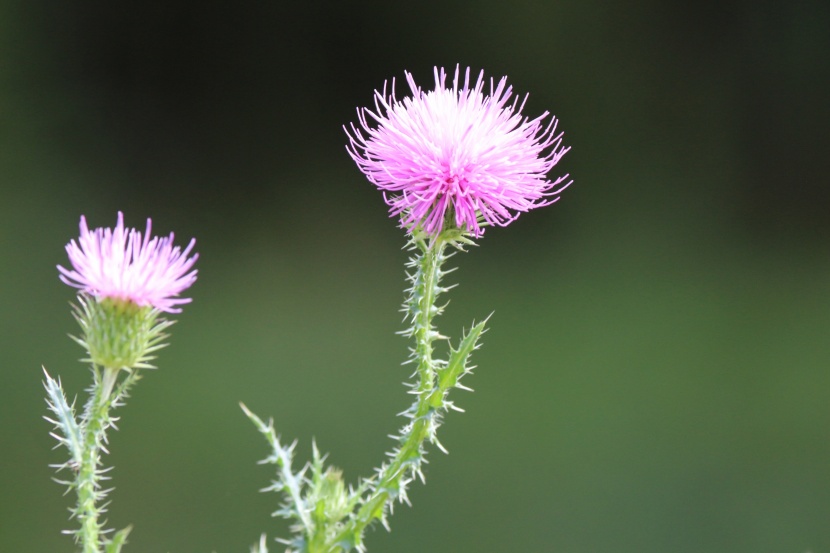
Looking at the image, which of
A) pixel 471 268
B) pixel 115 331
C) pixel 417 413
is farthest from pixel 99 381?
pixel 471 268

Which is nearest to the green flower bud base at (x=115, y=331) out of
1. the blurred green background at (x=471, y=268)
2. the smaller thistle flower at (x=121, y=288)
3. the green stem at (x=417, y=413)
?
the smaller thistle flower at (x=121, y=288)

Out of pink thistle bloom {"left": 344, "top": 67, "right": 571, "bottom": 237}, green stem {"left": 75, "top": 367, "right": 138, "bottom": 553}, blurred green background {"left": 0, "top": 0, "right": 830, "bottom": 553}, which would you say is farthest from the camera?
blurred green background {"left": 0, "top": 0, "right": 830, "bottom": 553}

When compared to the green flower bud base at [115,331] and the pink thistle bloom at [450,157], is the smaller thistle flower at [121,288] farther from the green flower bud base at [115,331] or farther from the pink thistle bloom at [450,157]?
the pink thistle bloom at [450,157]

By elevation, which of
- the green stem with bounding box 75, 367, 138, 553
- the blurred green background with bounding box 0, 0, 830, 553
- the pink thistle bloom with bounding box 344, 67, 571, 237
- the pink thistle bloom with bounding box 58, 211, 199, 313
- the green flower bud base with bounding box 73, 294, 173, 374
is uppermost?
the blurred green background with bounding box 0, 0, 830, 553

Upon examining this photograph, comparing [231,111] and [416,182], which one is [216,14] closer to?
[231,111]

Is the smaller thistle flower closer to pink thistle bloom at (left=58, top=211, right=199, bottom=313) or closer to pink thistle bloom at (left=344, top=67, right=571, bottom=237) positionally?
pink thistle bloom at (left=58, top=211, right=199, bottom=313)

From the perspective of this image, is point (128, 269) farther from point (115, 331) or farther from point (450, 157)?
point (450, 157)

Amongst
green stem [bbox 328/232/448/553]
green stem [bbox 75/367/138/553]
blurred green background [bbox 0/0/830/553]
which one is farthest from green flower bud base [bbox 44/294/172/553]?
blurred green background [bbox 0/0/830/553]
